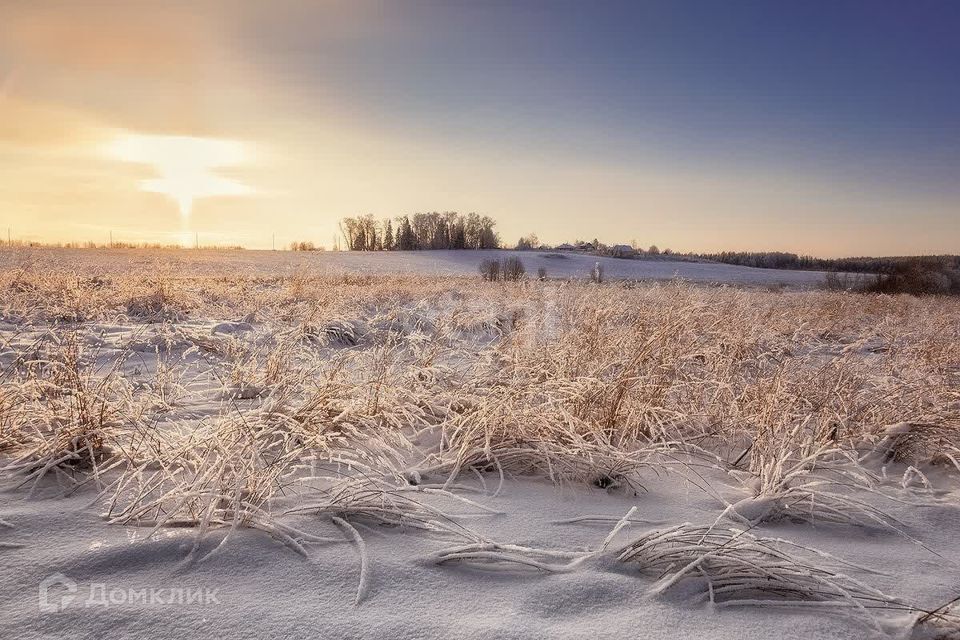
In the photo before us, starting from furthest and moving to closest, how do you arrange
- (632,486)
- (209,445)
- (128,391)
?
(128,391) → (632,486) → (209,445)

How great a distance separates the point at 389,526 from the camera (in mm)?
1762

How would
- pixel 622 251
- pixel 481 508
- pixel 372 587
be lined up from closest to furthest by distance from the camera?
pixel 372 587
pixel 481 508
pixel 622 251

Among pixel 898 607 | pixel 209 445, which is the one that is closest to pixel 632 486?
pixel 898 607

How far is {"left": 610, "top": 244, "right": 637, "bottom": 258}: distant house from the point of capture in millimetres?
53700

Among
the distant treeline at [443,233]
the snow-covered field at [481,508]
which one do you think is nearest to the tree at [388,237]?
the distant treeline at [443,233]

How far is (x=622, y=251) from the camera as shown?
54.8 meters

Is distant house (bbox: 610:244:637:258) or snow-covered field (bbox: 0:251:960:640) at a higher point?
distant house (bbox: 610:244:637:258)

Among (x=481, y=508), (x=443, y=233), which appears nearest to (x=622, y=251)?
(x=443, y=233)

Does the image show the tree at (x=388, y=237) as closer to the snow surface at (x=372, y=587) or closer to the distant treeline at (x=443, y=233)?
the distant treeline at (x=443, y=233)

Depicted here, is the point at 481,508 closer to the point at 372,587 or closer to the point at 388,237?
the point at 372,587

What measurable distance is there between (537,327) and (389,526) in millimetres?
3797

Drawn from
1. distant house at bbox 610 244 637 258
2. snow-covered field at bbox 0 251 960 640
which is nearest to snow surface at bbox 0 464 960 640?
snow-covered field at bbox 0 251 960 640

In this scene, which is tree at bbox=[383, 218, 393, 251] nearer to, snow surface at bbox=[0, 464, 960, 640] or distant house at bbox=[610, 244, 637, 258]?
distant house at bbox=[610, 244, 637, 258]

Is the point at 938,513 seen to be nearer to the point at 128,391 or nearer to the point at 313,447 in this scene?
the point at 313,447
